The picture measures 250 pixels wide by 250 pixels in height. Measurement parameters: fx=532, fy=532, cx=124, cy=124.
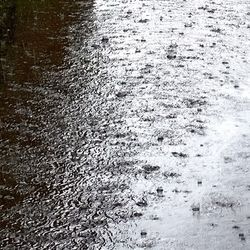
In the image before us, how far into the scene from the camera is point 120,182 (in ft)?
21.3

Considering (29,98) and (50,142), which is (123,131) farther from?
(29,98)

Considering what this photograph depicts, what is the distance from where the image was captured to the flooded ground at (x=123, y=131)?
5781 millimetres

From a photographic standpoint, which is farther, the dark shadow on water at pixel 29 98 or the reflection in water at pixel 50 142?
the dark shadow on water at pixel 29 98

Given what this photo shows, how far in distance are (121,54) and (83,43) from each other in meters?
0.95

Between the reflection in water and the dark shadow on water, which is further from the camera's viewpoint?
the dark shadow on water

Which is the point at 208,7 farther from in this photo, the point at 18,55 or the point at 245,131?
the point at 245,131

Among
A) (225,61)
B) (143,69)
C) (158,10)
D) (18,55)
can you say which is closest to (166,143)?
(143,69)

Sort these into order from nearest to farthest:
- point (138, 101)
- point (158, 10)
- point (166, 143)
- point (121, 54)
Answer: point (166, 143), point (138, 101), point (121, 54), point (158, 10)

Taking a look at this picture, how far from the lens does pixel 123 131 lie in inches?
301

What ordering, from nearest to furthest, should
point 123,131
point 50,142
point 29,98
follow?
point 50,142
point 123,131
point 29,98

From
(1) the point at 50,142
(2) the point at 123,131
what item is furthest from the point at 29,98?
(2) the point at 123,131

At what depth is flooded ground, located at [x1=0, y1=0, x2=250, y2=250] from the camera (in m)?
5.78

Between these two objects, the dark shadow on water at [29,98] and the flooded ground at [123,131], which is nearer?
the flooded ground at [123,131]

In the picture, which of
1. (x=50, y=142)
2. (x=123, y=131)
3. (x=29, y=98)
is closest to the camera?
(x=50, y=142)
